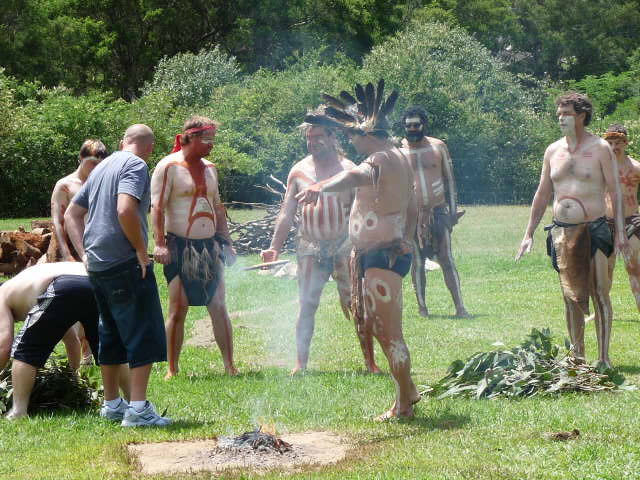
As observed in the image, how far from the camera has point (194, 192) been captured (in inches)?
→ 303

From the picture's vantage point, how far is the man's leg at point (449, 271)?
11.2 meters

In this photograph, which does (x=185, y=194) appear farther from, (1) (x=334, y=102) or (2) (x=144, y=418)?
(2) (x=144, y=418)

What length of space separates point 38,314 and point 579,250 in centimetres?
408

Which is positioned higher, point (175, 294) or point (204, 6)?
point (204, 6)

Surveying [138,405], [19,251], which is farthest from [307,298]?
[19,251]

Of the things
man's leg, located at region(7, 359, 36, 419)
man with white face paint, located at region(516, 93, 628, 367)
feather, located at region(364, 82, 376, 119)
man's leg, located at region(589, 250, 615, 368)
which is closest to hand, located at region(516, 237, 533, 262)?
man with white face paint, located at region(516, 93, 628, 367)

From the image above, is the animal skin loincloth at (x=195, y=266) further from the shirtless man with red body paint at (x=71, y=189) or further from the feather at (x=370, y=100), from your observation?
the feather at (x=370, y=100)

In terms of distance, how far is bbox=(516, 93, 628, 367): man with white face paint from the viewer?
7617 millimetres

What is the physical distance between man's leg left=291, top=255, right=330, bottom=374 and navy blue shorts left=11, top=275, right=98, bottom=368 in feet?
6.77

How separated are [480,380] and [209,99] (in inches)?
1295

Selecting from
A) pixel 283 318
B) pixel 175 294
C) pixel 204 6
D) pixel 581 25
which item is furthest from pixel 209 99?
pixel 175 294

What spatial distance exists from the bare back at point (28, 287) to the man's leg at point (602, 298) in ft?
12.9

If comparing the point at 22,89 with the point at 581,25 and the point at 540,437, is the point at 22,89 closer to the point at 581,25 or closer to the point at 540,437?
the point at 581,25

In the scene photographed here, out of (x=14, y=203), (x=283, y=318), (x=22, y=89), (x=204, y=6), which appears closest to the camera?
(x=283, y=318)
